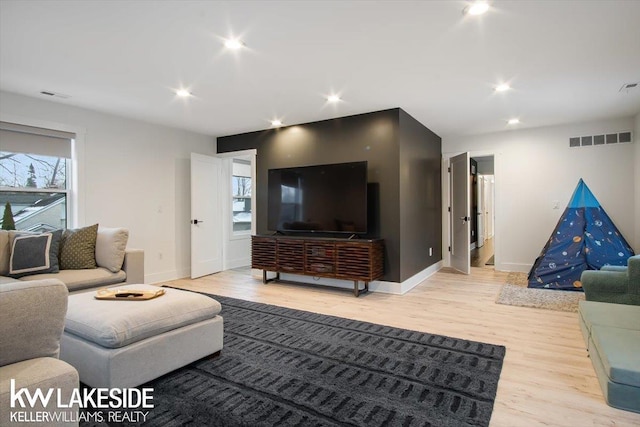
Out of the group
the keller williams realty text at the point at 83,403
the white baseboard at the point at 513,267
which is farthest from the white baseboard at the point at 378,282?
the keller williams realty text at the point at 83,403

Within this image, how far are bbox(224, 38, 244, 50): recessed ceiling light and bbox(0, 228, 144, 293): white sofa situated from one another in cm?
220

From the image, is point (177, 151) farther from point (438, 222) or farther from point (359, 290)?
point (438, 222)

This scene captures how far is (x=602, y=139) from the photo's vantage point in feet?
17.2

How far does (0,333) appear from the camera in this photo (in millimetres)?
1019

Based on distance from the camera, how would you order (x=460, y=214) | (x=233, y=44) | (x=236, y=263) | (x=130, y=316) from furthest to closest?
(x=236, y=263), (x=460, y=214), (x=233, y=44), (x=130, y=316)

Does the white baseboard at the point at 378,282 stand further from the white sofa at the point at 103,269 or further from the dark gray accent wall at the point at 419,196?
the white sofa at the point at 103,269

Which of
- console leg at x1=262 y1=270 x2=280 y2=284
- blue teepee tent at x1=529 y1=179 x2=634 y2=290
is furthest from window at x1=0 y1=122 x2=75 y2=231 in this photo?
blue teepee tent at x1=529 y1=179 x2=634 y2=290

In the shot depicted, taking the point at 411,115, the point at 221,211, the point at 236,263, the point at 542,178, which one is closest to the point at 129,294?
the point at 221,211

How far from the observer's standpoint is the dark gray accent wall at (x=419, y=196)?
181 inches

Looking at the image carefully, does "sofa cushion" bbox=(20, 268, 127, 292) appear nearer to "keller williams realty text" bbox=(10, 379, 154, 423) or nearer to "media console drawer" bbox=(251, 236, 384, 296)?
"keller williams realty text" bbox=(10, 379, 154, 423)

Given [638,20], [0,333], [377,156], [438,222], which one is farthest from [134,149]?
[638,20]

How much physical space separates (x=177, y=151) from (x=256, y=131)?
1.32m

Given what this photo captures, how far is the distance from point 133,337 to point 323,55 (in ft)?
8.25

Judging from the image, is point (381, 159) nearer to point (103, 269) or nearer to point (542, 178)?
point (542, 178)
